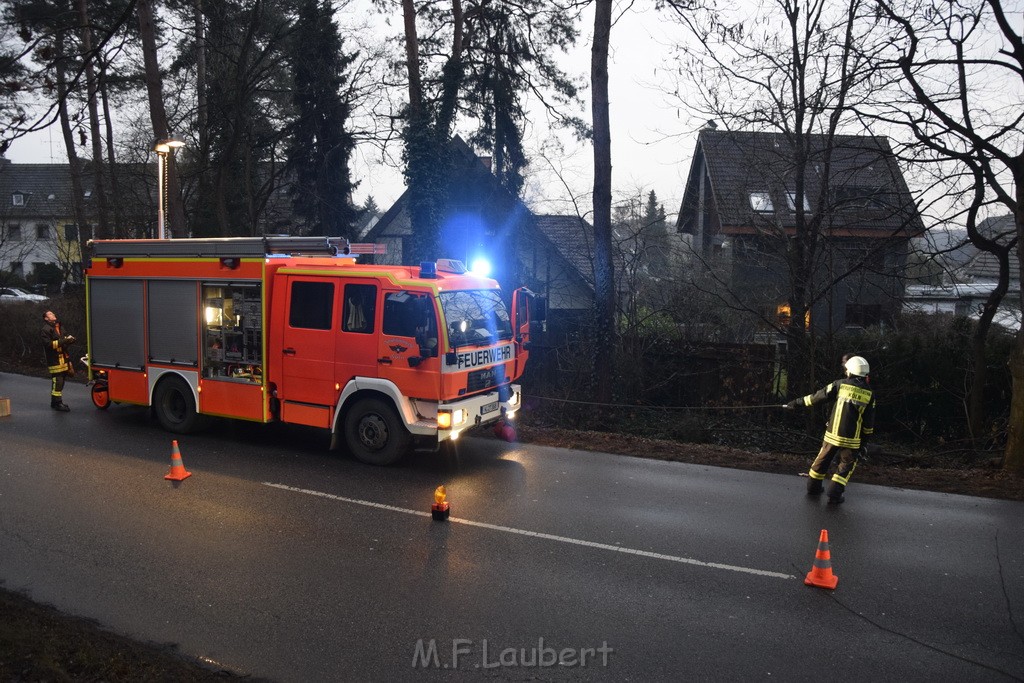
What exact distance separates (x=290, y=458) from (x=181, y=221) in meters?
10.1

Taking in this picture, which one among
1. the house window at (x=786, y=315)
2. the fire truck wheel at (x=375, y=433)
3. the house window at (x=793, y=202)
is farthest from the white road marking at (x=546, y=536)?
the house window at (x=793, y=202)

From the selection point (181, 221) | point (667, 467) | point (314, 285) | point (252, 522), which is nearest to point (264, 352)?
point (314, 285)

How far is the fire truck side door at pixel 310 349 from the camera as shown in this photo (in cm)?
934

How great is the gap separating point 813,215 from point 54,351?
44.1 ft

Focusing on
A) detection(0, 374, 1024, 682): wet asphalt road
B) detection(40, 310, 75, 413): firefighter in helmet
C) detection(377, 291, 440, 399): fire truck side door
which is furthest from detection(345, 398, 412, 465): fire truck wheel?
detection(40, 310, 75, 413): firefighter in helmet

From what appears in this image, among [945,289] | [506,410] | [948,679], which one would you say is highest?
[945,289]

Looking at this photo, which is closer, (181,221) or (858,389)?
(858,389)

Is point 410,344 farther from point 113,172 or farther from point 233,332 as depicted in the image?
point 113,172

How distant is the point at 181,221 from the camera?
57.3 ft

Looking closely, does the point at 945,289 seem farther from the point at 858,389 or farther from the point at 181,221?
the point at 181,221

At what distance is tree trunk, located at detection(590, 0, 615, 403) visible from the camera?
14289 mm

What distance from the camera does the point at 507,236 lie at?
753 inches

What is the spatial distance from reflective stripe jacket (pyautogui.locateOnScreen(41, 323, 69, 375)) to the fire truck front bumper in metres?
7.80

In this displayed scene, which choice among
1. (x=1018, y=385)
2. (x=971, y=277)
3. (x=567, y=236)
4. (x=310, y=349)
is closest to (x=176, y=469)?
(x=310, y=349)
